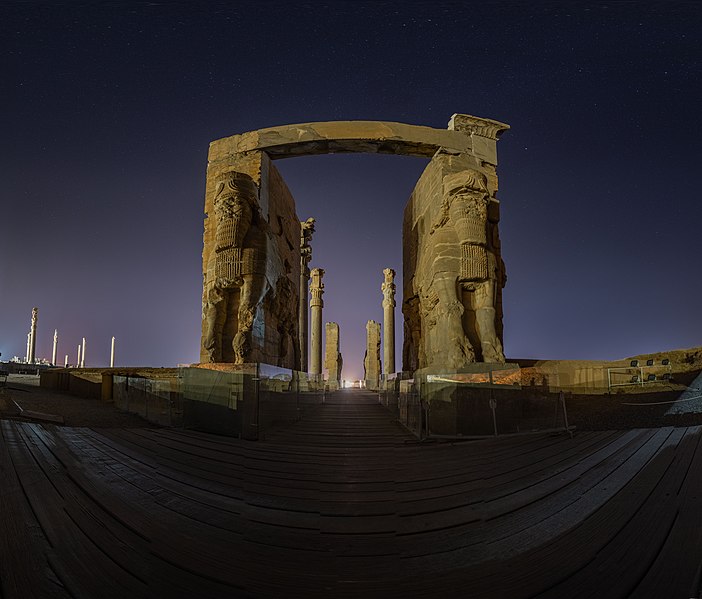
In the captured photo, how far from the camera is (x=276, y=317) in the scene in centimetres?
755

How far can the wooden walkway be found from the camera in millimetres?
1033

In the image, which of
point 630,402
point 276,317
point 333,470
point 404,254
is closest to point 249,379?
point 333,470

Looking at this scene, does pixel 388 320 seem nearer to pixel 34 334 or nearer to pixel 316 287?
pixel 316 287

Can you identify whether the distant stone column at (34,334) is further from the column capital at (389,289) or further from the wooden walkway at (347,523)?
the wooden walkway at (347,523)

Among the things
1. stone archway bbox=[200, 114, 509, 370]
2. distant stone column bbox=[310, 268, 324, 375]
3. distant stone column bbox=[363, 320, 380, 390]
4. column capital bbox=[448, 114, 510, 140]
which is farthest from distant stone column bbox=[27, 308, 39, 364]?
column capital bbox=[448, 114, 510, 140]

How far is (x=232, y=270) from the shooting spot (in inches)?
241

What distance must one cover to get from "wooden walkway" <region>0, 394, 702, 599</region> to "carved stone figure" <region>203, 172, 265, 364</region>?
336 centimetres

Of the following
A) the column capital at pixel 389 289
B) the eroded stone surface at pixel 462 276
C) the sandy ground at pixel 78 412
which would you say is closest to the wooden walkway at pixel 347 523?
the sandy ground at pixel 78 412

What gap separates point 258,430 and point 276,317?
3982mm

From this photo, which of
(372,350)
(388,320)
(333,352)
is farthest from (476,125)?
(333,352)

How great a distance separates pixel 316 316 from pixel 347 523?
1559 cm

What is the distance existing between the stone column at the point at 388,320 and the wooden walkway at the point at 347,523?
12.9 m

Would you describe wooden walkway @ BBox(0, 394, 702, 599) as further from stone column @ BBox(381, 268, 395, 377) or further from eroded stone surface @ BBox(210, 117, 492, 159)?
stone column @ BBox(381, 268, 395, 377)

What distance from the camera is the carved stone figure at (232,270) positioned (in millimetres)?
Answer: 6074
